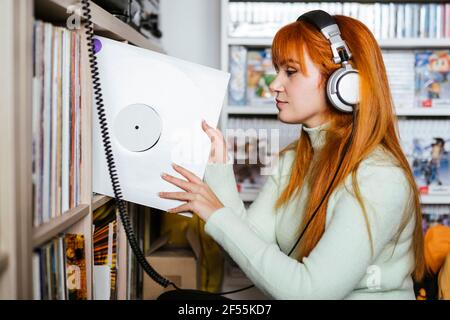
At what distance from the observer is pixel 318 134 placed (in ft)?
3.82

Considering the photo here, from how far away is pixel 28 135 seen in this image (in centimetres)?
67

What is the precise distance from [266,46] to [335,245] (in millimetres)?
1210

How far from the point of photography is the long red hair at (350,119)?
103cm

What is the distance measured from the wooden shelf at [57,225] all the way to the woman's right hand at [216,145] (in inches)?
11.9

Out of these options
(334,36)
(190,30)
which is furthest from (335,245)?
(190,30)

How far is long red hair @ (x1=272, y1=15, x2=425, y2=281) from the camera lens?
1025mm

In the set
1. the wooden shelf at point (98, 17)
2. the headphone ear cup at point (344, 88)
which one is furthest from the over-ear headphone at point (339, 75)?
the wooden shelf at point (98, 17)

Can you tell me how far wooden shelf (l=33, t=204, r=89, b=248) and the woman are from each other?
0.18m

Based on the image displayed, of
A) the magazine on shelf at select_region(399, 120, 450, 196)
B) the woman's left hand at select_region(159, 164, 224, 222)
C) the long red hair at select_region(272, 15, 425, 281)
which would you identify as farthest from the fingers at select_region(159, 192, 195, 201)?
the magazine on shelf at select_region(399, 120, 450, 196)

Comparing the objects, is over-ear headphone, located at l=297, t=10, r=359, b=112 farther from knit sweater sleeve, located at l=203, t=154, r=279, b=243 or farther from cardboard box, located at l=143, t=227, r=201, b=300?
cardboard box, located at l=143, t=227, r=201, b=300

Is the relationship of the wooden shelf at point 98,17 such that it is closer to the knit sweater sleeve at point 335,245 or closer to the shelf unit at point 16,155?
the shelf unit at point 16,155

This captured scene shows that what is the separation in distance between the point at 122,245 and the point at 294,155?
536mm

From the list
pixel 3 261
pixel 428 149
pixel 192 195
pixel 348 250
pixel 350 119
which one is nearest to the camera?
pixel 3 261

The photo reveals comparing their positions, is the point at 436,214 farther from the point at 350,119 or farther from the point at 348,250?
the point at 348,250
